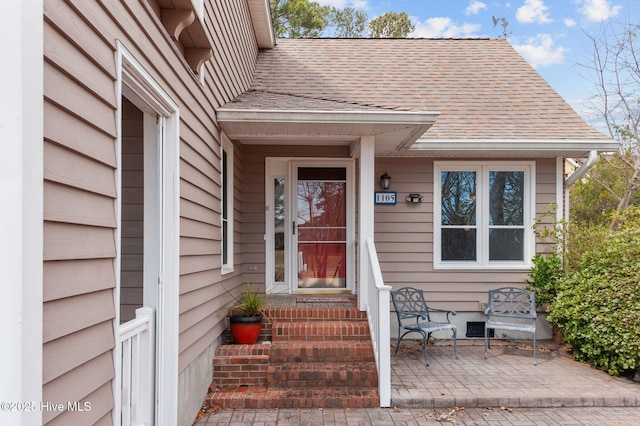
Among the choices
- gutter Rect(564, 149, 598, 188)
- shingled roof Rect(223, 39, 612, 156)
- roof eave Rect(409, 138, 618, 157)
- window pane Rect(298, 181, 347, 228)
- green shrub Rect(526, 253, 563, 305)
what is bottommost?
green shrub Rect(526, 253, 563, 305)

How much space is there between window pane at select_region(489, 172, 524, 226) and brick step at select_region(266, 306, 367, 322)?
2.61 metres

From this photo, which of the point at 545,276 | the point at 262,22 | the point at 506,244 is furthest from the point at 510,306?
the point at 262,22

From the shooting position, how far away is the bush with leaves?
4.55m

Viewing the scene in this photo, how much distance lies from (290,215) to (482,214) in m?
2.70

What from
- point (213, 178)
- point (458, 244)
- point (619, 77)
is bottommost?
point (458, 244)

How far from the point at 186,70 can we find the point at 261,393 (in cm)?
291

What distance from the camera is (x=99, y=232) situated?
6.37 ft

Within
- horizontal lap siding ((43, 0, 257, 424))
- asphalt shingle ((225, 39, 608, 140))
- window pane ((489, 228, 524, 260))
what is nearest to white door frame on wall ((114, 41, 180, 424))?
horizontal lap siding ((43, 0, 257, 424))

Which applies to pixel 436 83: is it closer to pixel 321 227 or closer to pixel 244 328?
pixel 321 227

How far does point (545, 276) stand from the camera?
5797mm

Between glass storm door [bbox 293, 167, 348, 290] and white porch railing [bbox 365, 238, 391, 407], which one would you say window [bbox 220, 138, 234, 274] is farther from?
white porch railing [bbox 365, 238, 391, 407]

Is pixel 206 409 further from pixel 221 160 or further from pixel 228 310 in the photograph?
pixel 221 160

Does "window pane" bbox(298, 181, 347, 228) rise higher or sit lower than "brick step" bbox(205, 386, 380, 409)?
higher

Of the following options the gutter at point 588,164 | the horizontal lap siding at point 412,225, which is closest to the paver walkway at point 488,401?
the horizontal lap siding at point 412,225
